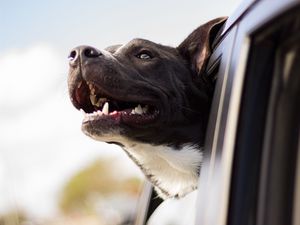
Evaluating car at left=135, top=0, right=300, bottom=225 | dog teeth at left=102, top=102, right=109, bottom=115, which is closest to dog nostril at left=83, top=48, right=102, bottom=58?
dog teeth at left=102, top=102, right=109, bottom=115

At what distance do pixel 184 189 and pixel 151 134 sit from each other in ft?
1.35

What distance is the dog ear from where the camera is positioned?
3.23 meters

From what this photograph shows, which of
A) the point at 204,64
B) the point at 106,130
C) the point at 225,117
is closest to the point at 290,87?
the point at 225,117

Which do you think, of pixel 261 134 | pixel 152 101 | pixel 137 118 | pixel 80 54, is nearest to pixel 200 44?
pixel 152 101

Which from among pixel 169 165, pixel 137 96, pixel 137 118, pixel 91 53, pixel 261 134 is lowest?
pixel 169 165

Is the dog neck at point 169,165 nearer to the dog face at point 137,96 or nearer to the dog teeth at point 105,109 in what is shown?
the dog face at point 137,96

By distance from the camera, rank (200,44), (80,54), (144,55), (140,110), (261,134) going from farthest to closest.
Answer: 1. (144,55)
2. (140,110)
3. (200,44)
4. (80,54)
5. (261,134)

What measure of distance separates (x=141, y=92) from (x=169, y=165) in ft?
1.42

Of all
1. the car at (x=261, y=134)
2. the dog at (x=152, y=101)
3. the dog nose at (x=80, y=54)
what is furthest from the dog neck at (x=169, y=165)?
the car at (x=261, y=134)

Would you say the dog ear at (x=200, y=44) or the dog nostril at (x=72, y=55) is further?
the dog nostril at (x=72, y=55)

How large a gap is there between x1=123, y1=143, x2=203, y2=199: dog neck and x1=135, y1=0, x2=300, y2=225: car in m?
1.18

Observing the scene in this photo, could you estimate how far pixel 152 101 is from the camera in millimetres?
3498

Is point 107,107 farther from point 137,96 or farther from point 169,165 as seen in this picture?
point 169,165

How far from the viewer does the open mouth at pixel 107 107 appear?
11.3ft
